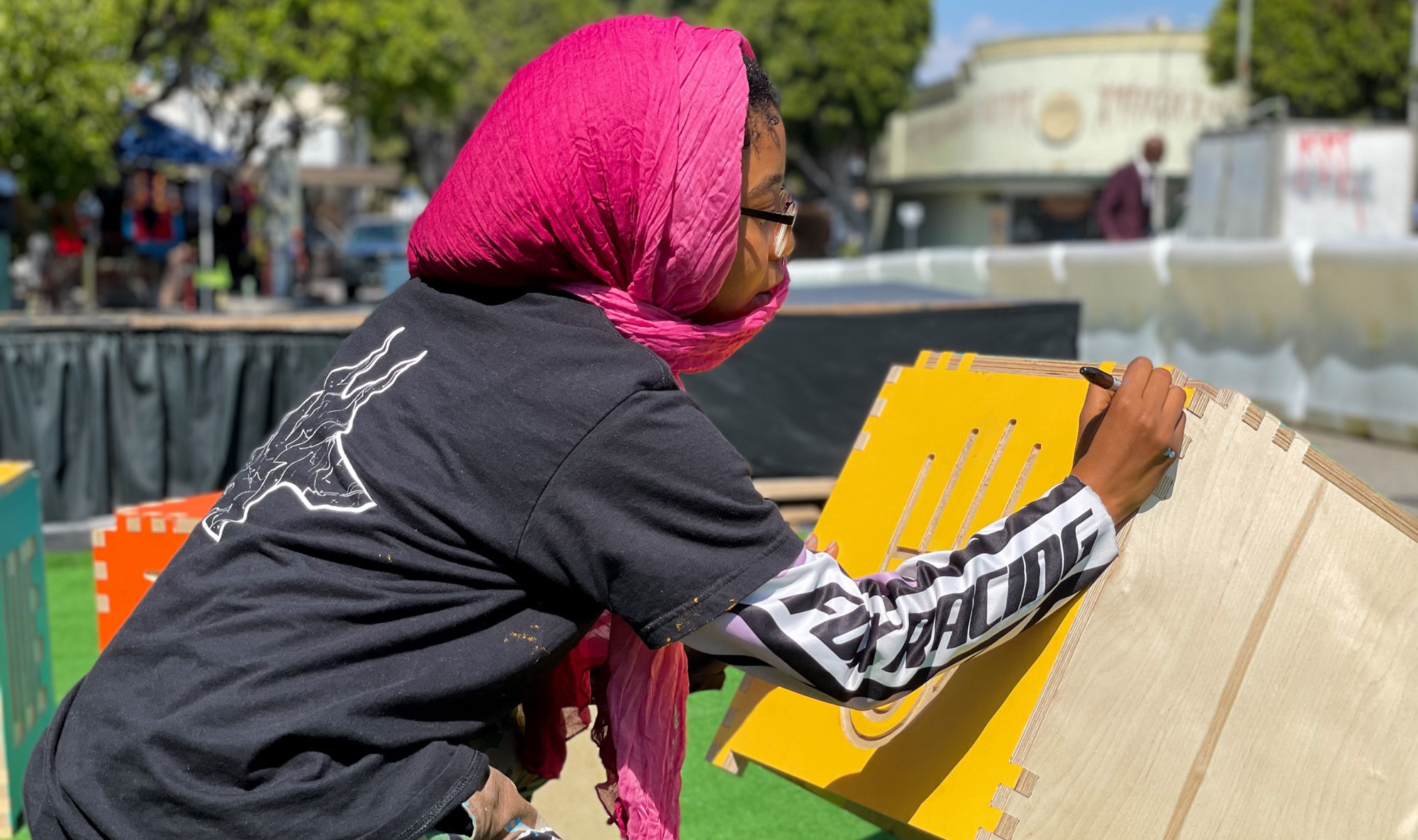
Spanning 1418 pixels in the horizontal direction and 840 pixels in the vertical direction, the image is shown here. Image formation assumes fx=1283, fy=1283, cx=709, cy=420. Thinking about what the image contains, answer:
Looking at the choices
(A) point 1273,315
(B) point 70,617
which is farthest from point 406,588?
(A) point 1273,315

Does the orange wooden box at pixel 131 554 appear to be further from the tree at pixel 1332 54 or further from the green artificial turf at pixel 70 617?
the tree at pixel 1332 54

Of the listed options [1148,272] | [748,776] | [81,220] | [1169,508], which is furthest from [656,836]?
[81,220]

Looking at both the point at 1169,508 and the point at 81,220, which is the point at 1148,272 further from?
the point at 81,220

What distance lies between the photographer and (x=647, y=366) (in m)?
1.50

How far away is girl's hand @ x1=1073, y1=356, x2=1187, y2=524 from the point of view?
1672 millimetres

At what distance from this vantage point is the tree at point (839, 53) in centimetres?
4384

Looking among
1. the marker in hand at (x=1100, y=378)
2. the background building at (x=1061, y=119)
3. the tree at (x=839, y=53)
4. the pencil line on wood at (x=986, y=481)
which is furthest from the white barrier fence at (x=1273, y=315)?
the background building at (x=1061, y=119)

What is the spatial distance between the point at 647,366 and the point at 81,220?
72.3ft

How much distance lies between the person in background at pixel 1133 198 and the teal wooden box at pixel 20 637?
34.3ft

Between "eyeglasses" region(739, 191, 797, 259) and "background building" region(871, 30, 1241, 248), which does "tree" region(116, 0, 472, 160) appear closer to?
"eyeglasses" region(739, 191, 797, 259)

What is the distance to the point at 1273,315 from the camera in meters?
8.68

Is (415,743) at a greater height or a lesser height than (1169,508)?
lesser

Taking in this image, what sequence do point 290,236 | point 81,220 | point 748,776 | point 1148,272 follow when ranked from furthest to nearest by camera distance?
point 290,236 < point 81,220 < point 1148,272 < point 748,776

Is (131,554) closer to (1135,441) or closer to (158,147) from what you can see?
(1135,441)
